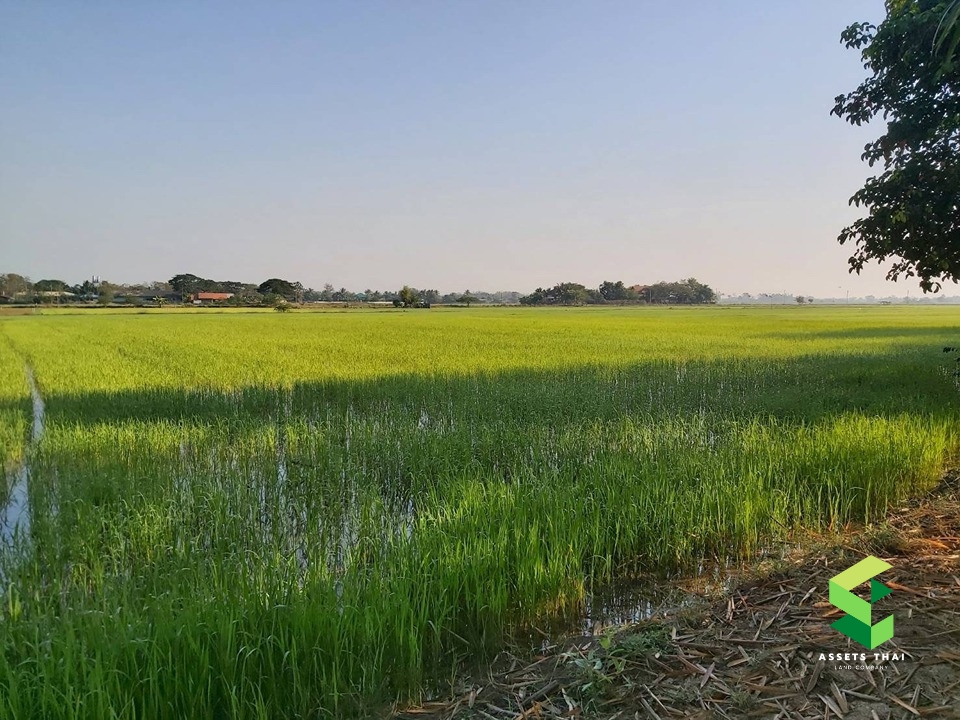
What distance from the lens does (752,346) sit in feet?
68.0

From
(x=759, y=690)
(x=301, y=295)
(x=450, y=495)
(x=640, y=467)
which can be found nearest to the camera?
(x=759, y=690)

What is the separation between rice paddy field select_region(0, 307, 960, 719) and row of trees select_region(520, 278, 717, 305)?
10918cm

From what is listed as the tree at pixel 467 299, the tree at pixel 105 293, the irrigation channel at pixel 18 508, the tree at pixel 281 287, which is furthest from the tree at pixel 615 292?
the irrigation channel at pixel 18 508

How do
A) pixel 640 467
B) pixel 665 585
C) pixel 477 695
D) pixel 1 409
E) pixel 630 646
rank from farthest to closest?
pixel 1 409
pixel 640 467
pixel 665 585
pixel 630 646
pixel 477 695

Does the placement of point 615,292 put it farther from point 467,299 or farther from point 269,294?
point 269,294

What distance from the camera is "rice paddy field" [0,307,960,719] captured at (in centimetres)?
248

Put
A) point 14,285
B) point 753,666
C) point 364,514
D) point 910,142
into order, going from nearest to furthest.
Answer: point 753,666
point 364,514
point 910,142
point 14,285

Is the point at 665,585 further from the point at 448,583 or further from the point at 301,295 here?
the point at 301,295

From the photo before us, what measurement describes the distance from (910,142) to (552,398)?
252 inches

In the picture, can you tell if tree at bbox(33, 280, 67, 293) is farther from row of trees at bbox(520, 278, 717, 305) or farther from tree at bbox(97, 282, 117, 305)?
row of trees at bbox(520, 278, 717, 305)

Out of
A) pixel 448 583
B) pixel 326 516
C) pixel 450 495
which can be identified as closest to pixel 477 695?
pixel 448 583

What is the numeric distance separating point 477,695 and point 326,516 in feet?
8.16

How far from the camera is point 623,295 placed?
120 metres

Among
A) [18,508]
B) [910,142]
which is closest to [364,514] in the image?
[18,508]
